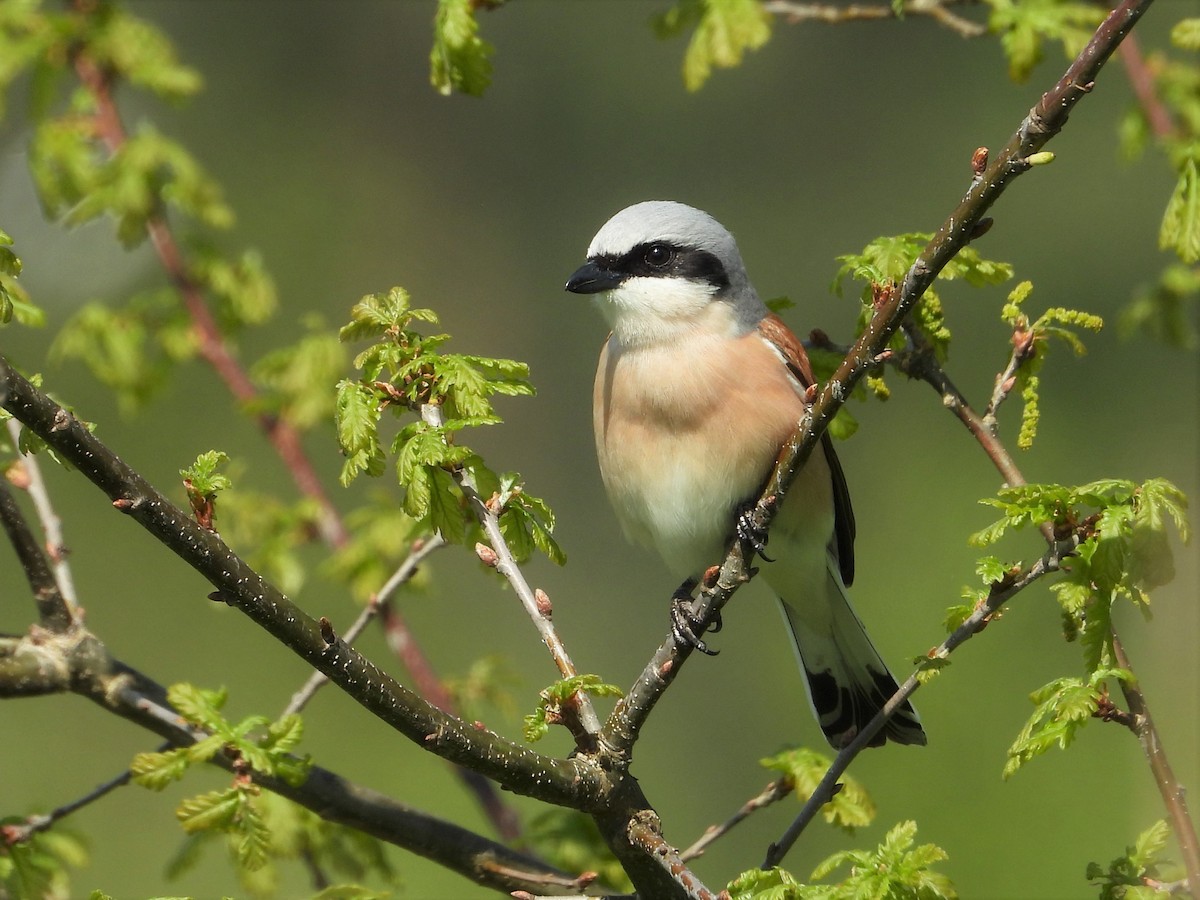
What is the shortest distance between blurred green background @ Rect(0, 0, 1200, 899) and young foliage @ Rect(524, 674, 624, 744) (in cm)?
296

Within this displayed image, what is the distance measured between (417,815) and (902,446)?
6.90 m

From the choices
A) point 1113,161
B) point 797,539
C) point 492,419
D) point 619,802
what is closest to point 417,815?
point 619,802

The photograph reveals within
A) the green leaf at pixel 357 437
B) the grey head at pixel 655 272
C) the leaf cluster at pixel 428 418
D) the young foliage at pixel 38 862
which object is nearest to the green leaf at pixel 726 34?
the grey head at pixel 655 272

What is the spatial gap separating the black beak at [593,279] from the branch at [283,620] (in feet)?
4.34

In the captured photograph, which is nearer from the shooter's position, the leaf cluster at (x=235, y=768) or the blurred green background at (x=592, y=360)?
the leaf cluster at (x=235, y=768)

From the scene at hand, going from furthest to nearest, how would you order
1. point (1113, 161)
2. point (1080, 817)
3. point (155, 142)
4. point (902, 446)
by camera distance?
point (1113, 161) → point (902, 446) → point (1080, 817) → point (155, 142)

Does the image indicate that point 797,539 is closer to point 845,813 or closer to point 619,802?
point 845,813

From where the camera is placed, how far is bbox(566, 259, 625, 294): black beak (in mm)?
3150

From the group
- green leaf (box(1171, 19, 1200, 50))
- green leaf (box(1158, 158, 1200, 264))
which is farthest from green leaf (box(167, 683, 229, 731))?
green leaf (box(1171, 19, 1200, 50))

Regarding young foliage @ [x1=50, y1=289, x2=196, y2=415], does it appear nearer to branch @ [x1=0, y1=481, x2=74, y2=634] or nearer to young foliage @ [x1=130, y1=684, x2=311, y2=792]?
branch @ [x1=0, y1=481, x2=74, y2=634]

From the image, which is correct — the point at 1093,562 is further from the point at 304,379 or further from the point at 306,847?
the point at 304,379

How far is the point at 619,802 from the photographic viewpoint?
2.24 m

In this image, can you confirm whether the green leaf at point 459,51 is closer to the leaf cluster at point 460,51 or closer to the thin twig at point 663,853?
the leaf cluster at point 460,51

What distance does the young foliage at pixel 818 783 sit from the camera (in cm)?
253
